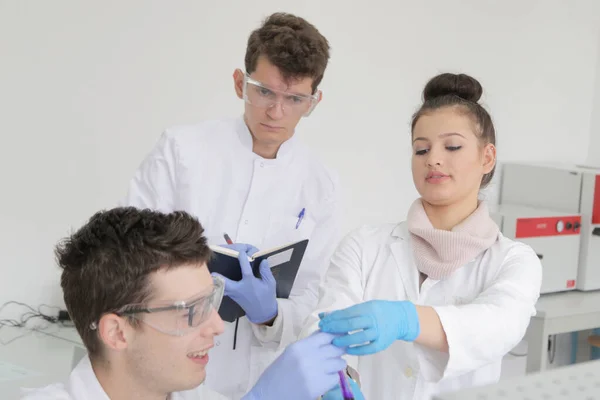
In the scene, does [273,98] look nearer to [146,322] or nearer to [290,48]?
[290,48]

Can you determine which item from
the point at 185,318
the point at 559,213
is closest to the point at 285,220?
the point at 185,318

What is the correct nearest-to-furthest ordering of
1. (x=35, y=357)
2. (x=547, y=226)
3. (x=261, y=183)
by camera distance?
(x=261, y=183), (x=35, y=357), (x=547, y=226)

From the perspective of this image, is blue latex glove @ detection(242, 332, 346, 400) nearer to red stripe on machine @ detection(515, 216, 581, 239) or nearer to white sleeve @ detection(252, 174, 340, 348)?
white sleeve @ detection(252, 174, 340, 348)

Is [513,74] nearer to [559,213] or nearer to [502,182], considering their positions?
[502,182]

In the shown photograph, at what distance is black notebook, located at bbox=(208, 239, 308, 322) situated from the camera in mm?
1675

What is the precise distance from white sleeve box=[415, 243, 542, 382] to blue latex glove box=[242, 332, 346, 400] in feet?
0.61

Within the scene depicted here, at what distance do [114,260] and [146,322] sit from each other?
124 mm

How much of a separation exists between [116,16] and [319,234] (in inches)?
53.2

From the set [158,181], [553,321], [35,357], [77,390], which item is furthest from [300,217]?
[553,321]

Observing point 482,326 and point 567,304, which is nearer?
point 482,326

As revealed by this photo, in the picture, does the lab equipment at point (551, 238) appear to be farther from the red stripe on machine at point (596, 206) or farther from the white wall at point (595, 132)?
the white wall at point (595, 132)

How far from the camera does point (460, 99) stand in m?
1.54

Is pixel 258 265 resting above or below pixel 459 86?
below

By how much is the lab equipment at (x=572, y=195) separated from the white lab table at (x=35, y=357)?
2412mm
